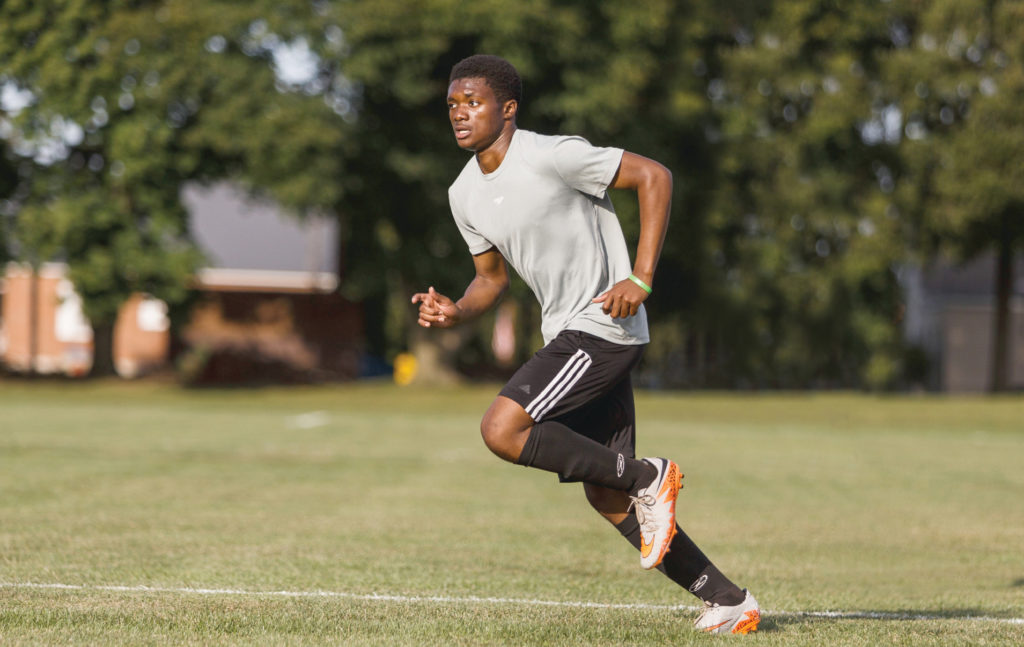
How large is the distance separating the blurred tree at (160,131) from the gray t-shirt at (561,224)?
27286 millimetres

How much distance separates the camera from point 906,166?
4219 cm

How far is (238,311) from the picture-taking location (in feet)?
173

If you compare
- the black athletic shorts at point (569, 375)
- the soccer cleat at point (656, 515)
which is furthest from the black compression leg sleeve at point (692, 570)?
the black athletic shorts at point (569, 375)

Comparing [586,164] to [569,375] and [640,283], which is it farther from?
[569,375]

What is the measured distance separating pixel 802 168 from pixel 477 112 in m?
40.2

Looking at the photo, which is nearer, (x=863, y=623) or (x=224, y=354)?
(x=863, y=623)

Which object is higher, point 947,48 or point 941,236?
point 947,48

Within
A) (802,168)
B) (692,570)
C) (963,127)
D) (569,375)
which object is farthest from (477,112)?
(802,168)

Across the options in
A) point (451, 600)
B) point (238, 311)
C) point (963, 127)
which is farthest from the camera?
point (238, 311)

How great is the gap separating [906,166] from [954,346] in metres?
12.4

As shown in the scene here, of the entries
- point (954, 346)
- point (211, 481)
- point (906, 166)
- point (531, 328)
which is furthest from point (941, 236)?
point (211, 481)

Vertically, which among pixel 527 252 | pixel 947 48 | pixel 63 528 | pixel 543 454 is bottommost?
pixel 63 528

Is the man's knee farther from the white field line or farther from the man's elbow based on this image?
the white field line

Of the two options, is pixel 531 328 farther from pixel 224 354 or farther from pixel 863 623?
pixel 863 623
